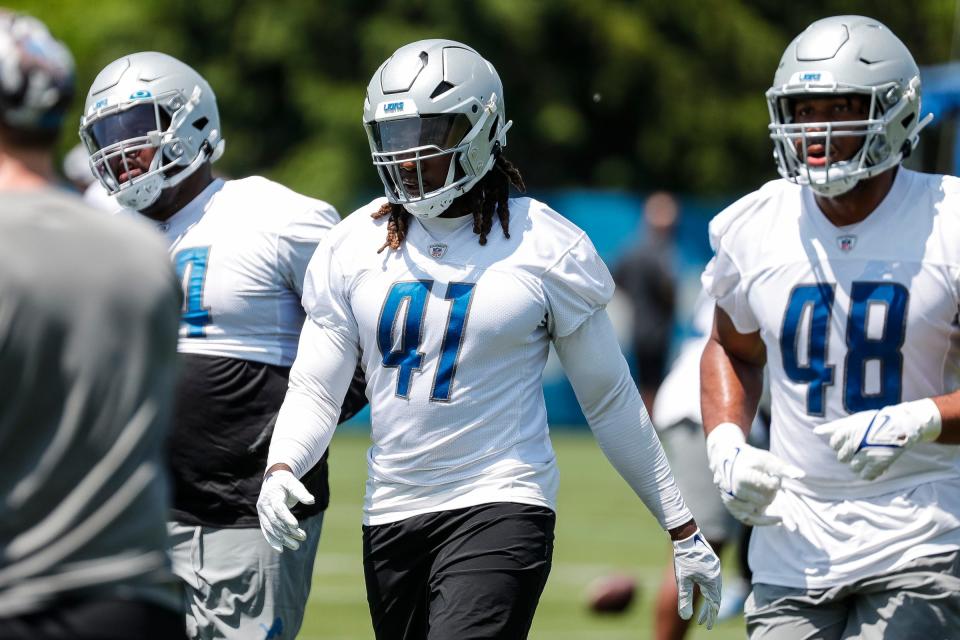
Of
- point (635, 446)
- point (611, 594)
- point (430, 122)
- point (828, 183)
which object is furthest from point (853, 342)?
point (611, 594)

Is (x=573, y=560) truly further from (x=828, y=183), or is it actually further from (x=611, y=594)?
(x=828, y=183)

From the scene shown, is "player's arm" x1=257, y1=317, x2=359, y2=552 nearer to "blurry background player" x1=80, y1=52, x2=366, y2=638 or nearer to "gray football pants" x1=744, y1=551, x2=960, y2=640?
"blurry background player" x1=80, y1=52, x2=366, y2=638

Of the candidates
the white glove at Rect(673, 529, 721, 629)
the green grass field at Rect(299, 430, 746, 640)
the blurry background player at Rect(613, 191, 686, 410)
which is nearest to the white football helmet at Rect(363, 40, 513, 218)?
the white glove at Rect(673, 529, 721, 629)

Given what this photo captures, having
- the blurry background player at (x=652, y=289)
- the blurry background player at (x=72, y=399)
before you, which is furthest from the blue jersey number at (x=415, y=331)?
the blurry background player at (x=652, y=289)

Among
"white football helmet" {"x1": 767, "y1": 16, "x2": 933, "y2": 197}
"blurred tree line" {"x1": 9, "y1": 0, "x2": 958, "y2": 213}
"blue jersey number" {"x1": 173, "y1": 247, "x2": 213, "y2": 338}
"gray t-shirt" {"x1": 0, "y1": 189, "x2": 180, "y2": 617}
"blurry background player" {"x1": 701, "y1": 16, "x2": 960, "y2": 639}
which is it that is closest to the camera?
"gray t-shirt" {"x1": 0, "y1": 189, "x2": 180, "y2": 617}

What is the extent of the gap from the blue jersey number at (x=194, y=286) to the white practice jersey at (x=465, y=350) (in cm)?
66

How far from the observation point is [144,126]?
496cm

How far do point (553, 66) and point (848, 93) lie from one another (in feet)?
58.4

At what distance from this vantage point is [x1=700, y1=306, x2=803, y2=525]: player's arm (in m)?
4.22

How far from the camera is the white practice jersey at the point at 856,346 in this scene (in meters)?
4.18

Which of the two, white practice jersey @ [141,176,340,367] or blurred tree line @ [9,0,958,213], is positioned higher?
white practice jersey @ [141,176,340,367]

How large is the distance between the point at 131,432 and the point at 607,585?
5399mm

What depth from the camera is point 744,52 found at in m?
21.9

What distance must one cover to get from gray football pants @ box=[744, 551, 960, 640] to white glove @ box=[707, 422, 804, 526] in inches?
8.8
